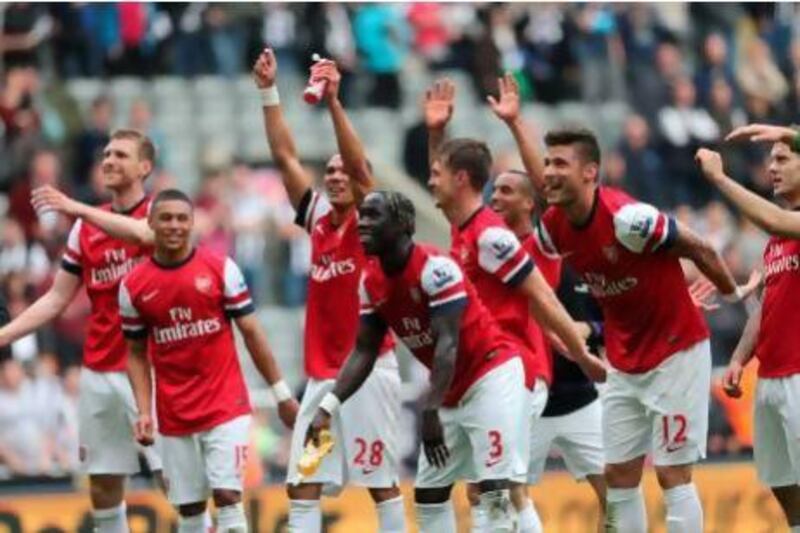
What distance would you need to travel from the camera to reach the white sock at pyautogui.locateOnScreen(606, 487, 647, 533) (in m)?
15.6

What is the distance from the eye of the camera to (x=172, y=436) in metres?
16.1

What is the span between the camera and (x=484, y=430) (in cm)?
1486

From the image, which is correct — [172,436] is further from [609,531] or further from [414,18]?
[414,18]

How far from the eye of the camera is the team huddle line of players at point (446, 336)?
1484cm

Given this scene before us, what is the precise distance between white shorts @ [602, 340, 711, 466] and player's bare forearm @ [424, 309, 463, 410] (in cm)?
140

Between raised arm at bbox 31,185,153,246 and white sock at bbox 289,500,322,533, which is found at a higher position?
raised arm at bbox 31,185,153,246

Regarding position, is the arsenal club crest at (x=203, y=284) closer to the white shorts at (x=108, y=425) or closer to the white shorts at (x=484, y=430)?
the white shorts at (x=108, y=425)

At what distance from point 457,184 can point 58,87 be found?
11858 mm

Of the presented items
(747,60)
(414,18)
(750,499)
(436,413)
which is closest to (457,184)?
(436,413)

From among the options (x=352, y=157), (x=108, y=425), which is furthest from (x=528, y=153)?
(x=108, y=425)

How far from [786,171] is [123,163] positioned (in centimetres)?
432

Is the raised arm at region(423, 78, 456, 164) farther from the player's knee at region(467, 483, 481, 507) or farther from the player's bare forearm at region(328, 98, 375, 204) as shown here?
the player's knee at region(467, 483, 481, 507)

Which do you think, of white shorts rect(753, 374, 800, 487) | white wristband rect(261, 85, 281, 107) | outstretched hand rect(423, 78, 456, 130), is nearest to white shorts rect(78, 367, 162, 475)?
white wristband rect(261, 85, 281, 107)

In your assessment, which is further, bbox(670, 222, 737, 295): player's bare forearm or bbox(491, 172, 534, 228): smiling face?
bbox(491, 172, 534, 228): smiling face
